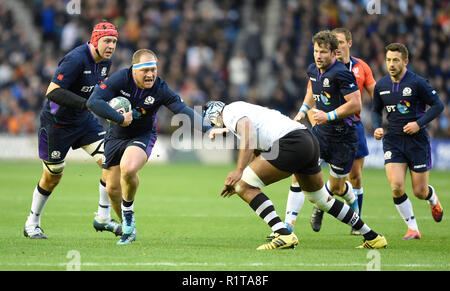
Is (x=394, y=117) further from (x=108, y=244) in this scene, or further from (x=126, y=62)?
(x=126, y=62)

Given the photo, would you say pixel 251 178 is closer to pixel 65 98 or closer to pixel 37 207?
pixel 65 98

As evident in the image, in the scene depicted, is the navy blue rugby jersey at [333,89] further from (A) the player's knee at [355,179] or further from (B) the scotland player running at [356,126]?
(A) the player's knee at [355,179]

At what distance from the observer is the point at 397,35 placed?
26.0 metres

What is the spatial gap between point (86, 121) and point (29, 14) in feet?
71.3

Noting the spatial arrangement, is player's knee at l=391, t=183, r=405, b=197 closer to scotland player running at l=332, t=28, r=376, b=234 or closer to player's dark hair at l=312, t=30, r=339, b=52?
scotland player running at l=332, t=28, r=376, b=234

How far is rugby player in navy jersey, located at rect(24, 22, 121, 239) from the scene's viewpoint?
9.38 m

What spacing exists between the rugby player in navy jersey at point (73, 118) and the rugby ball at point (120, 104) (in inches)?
21.2

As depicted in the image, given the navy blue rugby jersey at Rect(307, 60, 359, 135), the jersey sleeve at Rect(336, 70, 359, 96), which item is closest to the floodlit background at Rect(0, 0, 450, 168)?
the navy blue rugby jersey at Rect(307, 60, 359, 135)

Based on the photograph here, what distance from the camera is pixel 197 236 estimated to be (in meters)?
9.82

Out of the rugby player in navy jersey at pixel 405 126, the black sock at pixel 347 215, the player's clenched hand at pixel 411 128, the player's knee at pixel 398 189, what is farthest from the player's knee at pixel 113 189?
the player's clenched hand at pixel 411 128

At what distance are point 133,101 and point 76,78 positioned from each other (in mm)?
921
